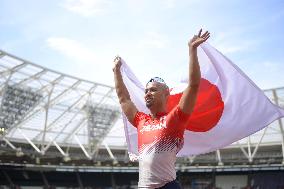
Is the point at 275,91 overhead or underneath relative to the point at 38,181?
overhead

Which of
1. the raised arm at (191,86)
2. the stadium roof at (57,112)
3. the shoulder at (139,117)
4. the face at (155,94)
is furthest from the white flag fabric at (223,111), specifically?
the stadium roof at (57,112)

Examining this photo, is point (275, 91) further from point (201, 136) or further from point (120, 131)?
point (201, 136)

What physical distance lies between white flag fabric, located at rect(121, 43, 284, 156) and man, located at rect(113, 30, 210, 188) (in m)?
1.10

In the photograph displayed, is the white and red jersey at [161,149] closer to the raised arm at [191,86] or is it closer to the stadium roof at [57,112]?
the raised arm at [191,86]

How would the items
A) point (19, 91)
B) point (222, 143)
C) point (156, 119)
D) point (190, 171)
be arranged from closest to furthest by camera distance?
point (156, 119), point (222, 143), point (19, 91), point (190, 171)

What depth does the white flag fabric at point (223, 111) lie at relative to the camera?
4512mm

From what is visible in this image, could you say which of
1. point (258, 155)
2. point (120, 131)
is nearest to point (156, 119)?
point (120, 131)

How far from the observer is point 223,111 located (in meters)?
4.53

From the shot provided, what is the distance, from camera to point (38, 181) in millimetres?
43156

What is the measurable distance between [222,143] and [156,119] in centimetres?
135

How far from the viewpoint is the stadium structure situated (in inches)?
1314

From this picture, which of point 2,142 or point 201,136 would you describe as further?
point 2,142

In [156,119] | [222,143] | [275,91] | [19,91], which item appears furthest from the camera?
[275,91]

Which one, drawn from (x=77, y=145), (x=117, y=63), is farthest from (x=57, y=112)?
(x=117, y=63)
